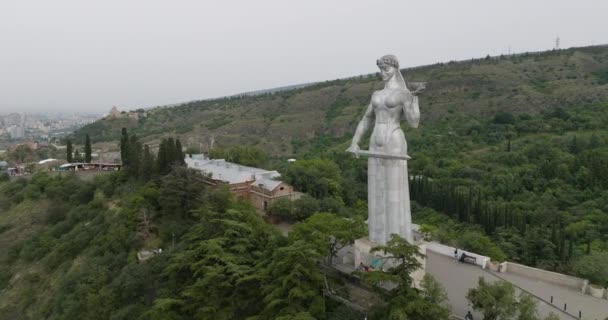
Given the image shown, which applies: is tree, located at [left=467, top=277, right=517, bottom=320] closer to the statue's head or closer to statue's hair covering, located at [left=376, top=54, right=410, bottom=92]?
statue's hair covering, located at [left=376, top=54, right=410, bottom=92]

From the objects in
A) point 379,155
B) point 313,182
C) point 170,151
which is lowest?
point 313,182

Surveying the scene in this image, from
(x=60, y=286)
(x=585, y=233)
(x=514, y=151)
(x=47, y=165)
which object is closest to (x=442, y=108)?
(x=514, y=151)

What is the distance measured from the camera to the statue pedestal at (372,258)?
1415 cm

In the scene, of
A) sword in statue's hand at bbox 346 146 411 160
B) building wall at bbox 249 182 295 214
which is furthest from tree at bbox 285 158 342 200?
sword in statue's hand at bbox 346 146 411 160

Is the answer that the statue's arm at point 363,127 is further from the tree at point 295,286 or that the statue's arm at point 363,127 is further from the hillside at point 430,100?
the hillside at point 430,100

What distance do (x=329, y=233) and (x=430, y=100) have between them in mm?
68566

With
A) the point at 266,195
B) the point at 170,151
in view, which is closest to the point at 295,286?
the point at 266,195

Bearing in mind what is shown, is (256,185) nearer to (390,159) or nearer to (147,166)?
(147,166)

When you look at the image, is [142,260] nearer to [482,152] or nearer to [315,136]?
[482,152]

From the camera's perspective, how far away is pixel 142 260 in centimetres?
2248

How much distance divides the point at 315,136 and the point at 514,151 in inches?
1517

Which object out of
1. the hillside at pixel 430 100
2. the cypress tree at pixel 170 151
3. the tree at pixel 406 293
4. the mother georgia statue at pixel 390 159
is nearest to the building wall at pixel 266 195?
the cypress tree at pixel 170 151

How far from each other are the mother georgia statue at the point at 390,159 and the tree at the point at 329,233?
1602 mm

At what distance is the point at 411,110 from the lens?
46.7 feet
